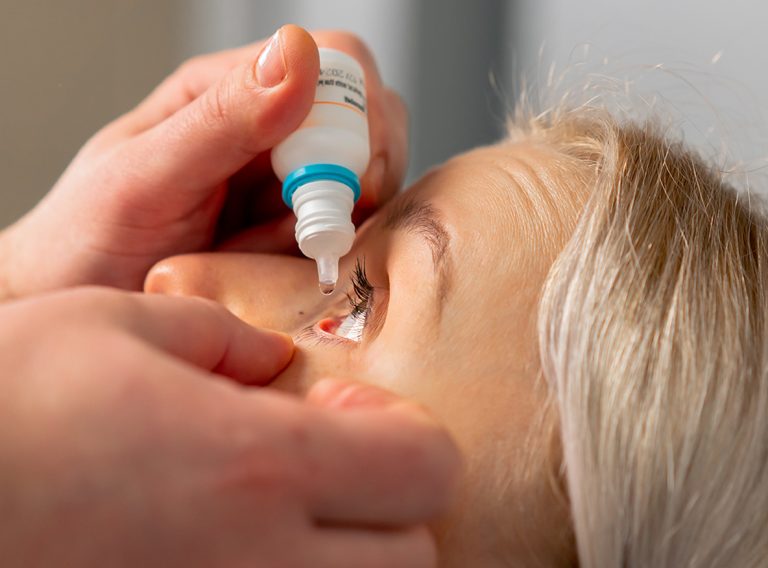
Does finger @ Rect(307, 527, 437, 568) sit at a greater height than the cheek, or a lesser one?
greater

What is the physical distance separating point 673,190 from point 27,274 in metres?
0.81

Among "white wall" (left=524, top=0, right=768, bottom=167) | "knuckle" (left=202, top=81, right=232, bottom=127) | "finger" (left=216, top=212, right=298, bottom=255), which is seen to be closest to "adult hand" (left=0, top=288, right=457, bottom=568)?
"knuckle" (left=202, top=81, right=232, bottom=127)

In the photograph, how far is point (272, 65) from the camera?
75cm

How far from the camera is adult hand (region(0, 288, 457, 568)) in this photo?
41 cm

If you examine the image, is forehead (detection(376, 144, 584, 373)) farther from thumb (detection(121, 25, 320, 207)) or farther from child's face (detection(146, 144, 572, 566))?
thumb (detection(121, 25, 320, 207))

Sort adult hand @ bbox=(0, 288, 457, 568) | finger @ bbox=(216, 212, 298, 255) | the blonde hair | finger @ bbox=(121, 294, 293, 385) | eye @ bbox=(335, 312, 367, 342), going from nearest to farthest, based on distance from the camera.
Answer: adult hand @ bbox=(0, 288, 457, 568)
finger @ bbox=(121, 294, 293, 385)
the blonde hair
eye @ bbox=(335, 312, 367, 342)
finger @ bbox=(216, 212, 298, 255)

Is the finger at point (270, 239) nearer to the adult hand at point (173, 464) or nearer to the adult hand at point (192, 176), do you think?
the adult hand at point (192, 176)

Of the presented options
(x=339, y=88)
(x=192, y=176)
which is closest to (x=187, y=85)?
(x=192, y=176)

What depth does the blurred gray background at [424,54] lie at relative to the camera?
46.0 inches

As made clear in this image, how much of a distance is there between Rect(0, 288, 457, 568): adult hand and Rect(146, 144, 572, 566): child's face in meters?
0.15

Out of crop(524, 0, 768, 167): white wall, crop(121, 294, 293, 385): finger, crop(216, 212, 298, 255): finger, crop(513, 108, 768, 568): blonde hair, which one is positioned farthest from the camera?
crop(524, 0, 768, 167): white wall

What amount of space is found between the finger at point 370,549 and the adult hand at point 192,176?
42 cm

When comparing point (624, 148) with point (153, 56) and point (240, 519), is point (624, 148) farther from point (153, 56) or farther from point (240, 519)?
point (153, 56)

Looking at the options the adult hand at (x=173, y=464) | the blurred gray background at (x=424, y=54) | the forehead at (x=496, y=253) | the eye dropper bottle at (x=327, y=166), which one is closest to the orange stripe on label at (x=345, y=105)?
the eye dropper bottle at (x=327, y=166)
